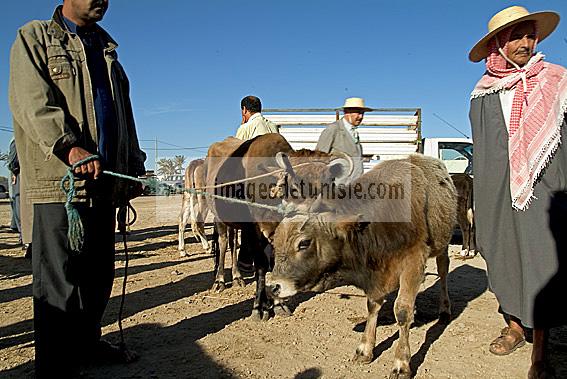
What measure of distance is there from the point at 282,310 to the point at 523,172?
307 centimetres

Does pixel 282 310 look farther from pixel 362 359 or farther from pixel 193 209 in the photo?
pixel 193 209

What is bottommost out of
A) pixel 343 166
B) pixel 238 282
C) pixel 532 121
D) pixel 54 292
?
pixel 238 282

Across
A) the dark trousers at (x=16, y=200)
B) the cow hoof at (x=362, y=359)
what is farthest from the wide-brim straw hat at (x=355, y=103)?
the dark trousers at (x=16, y=200)

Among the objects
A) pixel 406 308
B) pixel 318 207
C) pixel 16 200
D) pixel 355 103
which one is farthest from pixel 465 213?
pixel 16 200

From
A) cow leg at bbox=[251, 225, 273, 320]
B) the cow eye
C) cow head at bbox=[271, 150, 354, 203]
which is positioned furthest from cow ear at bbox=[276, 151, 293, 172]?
cow leg at bbox=[251, 225, 273, 320]

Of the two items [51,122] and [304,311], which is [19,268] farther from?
[51,122]

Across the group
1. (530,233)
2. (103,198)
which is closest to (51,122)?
(103,198)

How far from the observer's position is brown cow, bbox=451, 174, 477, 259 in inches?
358

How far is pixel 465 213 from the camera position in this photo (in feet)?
30.8

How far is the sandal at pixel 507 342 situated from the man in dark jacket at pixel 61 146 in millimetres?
3633

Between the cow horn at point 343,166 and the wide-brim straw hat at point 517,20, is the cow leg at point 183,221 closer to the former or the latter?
the cow horn at point 343,166

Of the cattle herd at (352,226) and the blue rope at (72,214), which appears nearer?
the blue rope at (72,214)

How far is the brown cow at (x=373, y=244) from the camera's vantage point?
11.9 feet

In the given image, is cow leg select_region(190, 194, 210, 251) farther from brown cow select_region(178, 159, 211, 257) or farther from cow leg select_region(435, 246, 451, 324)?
cow leg select_region(435, 246, 451, 324)
